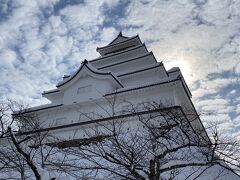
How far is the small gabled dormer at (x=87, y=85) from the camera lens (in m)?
21.2

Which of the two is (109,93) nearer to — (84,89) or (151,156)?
(84,89)

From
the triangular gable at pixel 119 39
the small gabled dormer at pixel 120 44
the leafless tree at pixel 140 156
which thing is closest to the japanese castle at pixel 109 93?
the small gabled dormer at pixel 120 44

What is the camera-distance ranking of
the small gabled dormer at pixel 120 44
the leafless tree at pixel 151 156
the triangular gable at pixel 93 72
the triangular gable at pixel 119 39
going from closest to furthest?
the leafless tree at pixel 151 156
the triangular gable at pixel 93 72
the small gabled dormer at pixel 120 44
the triangular gable at pixel 119 39

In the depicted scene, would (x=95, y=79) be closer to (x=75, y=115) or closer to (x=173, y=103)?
(x=75, y=115)

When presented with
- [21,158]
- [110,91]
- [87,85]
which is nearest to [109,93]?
[110,91]

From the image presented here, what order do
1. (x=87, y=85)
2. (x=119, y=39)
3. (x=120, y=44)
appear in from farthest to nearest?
(x=119, y=39) < (x=120, y=44) < (x=87, y=85)

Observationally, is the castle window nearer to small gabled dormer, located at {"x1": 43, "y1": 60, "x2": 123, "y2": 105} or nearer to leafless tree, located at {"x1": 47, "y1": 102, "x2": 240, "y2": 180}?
small gabled dormer, located at {"x1": 43, "y1": 60, "x2": 123, "y2": 105}

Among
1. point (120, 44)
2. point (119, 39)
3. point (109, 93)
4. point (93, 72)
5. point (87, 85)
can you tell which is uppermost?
point (119, 39)

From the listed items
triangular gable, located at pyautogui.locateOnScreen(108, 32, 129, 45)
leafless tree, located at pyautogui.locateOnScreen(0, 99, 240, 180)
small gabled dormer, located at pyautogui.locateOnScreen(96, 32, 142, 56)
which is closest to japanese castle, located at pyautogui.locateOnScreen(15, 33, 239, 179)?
small gabled dormer, located at pyautogui.locateOnScreen(96, 32, 142, 56)

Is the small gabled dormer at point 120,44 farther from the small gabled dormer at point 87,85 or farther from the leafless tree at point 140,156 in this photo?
the leafless tree at point 140,156

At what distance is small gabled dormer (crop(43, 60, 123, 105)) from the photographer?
21.2 meters

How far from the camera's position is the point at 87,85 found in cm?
2225

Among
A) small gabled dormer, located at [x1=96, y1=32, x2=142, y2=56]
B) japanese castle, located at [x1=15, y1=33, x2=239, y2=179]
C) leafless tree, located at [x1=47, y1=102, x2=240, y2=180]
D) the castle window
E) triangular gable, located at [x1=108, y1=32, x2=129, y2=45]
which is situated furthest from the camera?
triangular gable, located at [x1=108, y1=32, x2=129, y2=45]

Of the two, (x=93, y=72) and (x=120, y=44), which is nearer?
(x=93, y=72)
